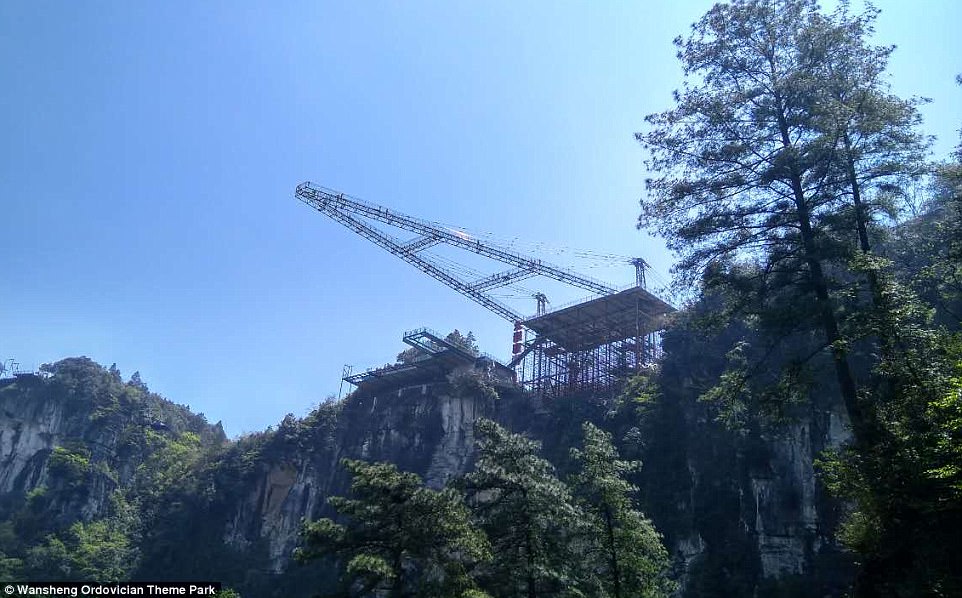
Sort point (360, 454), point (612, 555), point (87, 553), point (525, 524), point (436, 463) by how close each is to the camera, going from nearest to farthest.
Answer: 1. point (525, 524)
2. point (612, 555)
3. point (436, 463)
4. point (87, 553)
5. point (360, 454)

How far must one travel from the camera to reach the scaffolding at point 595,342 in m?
54.5

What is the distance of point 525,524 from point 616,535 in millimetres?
2751

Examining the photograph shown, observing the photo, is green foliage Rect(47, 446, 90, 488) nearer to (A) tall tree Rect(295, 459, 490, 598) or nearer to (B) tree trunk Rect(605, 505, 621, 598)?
(A) tall tree Rect(295, 459, 490, 598)

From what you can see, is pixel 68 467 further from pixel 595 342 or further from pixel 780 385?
pixel 780 385

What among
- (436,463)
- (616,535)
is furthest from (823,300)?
(436,463)

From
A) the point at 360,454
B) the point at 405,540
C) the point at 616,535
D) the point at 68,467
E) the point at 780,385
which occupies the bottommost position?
the point at 405,540

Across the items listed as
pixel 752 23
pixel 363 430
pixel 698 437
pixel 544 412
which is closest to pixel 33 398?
pixel 363 430

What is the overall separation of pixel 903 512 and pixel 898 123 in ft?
27.5

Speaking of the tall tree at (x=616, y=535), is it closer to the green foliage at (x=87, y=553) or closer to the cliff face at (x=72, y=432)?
the green foliage at (x=87, y=553)

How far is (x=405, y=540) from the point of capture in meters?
18.0

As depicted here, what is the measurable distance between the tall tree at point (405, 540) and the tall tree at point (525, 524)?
70 centimetres

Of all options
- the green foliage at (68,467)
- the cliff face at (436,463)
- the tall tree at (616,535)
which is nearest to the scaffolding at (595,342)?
the cliff face at (436,463)

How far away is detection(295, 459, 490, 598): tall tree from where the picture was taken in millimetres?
17750

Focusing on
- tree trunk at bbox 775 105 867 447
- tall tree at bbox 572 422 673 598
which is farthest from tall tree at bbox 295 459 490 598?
tree trunk at bbox 775 105 867 447
